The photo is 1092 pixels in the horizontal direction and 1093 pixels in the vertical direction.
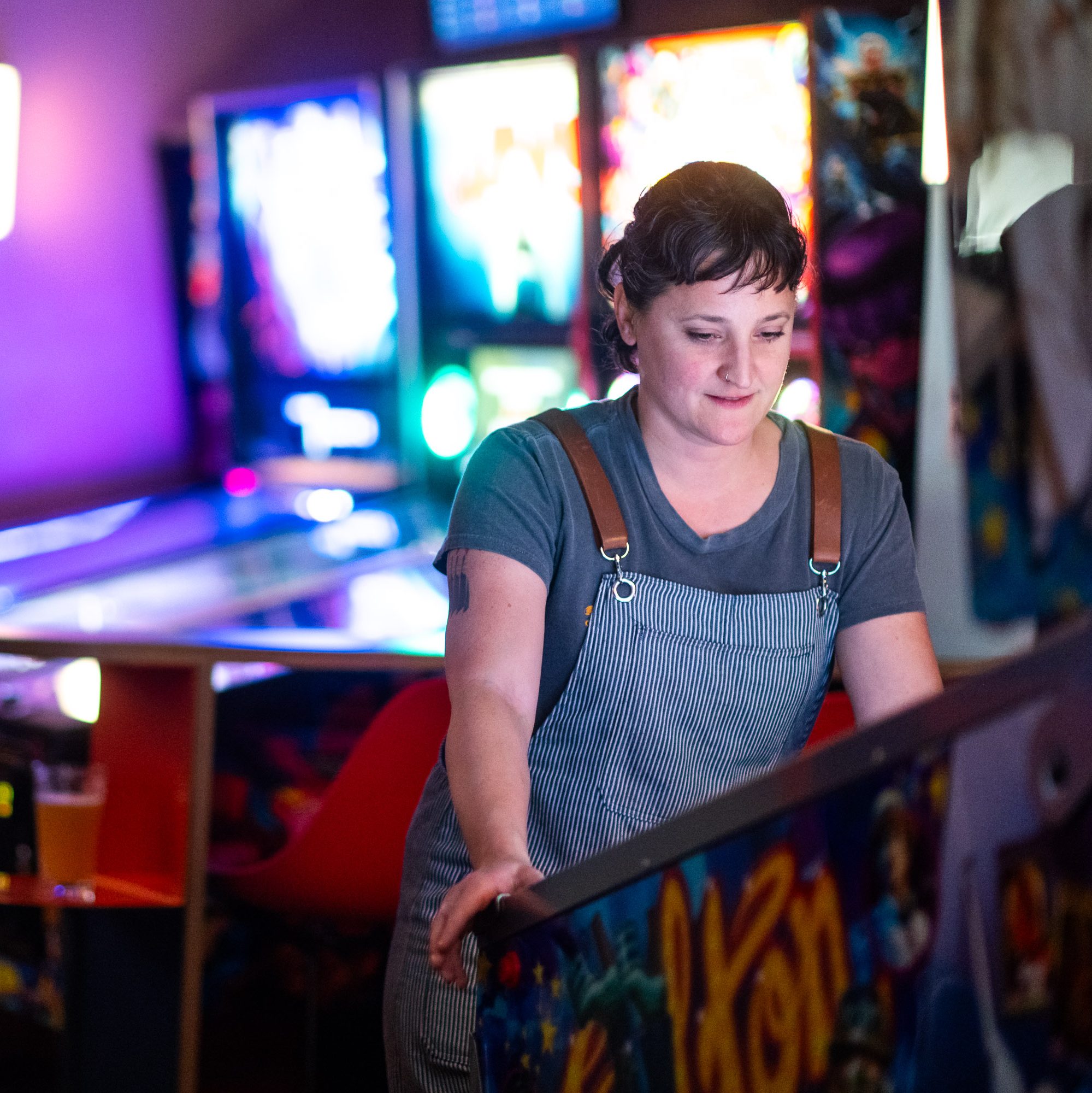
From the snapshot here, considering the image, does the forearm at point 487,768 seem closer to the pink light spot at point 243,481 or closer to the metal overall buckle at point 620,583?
the metal overall buckle at point 620,583

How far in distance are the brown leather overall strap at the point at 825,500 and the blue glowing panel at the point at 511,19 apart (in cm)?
294

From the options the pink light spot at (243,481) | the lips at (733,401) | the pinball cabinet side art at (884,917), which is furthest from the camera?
the pink light spot at (243,481)

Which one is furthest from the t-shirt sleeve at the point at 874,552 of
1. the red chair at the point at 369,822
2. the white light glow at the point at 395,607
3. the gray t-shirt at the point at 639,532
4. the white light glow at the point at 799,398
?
the white light glow at the point at 799,398

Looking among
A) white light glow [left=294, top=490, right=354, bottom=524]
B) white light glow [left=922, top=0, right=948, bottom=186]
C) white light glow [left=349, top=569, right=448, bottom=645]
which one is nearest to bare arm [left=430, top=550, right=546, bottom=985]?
white light glow [left=349, top=569, right=448, bottom=645]

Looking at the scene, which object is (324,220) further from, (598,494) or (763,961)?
(763,961)

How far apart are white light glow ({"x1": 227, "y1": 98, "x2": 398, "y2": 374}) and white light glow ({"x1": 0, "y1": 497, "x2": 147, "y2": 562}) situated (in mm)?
833

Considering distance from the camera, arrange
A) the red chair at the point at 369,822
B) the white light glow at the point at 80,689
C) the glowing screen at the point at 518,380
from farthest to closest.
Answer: the glowing screen at the point at 518,380 → the white light glow at the point at 80,689 → the red chair at the point at 369,822

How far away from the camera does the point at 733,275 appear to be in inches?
49.2

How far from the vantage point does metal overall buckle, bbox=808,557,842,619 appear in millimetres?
1357

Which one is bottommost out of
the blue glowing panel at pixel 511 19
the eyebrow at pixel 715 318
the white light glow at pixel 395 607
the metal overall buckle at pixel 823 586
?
the white light glow at pixel 395 607

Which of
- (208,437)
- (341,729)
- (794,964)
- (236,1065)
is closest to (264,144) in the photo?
(208,437)

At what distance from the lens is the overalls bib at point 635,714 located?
1.33 m

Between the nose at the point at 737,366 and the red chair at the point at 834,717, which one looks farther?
the red chair at the point at 834,717

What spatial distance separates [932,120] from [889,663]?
174 centimetres
